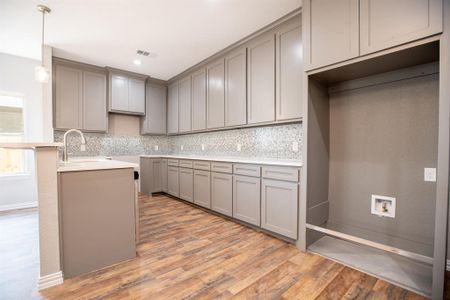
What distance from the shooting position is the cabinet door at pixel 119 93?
449 centimetres

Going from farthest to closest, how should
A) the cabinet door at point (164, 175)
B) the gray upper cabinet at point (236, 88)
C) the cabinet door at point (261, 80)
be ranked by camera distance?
the cabinet door at point (164, 175) < the gray upper cabinet at point (236, 88) < the cabinet door at point (261, 80)

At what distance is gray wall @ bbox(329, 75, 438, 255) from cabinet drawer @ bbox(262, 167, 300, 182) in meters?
0.63

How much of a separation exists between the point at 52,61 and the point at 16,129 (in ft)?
4.64

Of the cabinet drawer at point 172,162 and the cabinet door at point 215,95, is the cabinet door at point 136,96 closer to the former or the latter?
the cabinet drawer at point 172,162

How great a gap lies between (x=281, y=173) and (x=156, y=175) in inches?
128

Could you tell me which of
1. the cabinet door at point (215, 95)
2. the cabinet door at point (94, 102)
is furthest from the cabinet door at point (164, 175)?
the cabinet door at point (215, 95)

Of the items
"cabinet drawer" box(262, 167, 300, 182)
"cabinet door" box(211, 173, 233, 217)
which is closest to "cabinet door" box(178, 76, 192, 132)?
"cabinet door" box(211, 173, 233, 217)

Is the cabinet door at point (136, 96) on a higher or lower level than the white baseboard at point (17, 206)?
higher

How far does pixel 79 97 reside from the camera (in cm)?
415

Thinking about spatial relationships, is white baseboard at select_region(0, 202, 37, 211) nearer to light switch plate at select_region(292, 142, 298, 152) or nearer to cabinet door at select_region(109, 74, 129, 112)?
cabinet door at select_region(109, 74, 129, 112)

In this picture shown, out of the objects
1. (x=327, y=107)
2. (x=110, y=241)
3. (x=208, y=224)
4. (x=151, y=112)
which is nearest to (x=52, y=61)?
(x=151, y=112)

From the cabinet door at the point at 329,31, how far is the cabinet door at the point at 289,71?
0.36 m

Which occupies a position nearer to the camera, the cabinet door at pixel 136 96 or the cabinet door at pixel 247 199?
the cabinet door at pixel 247 199

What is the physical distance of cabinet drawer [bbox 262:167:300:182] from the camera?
2.32m
